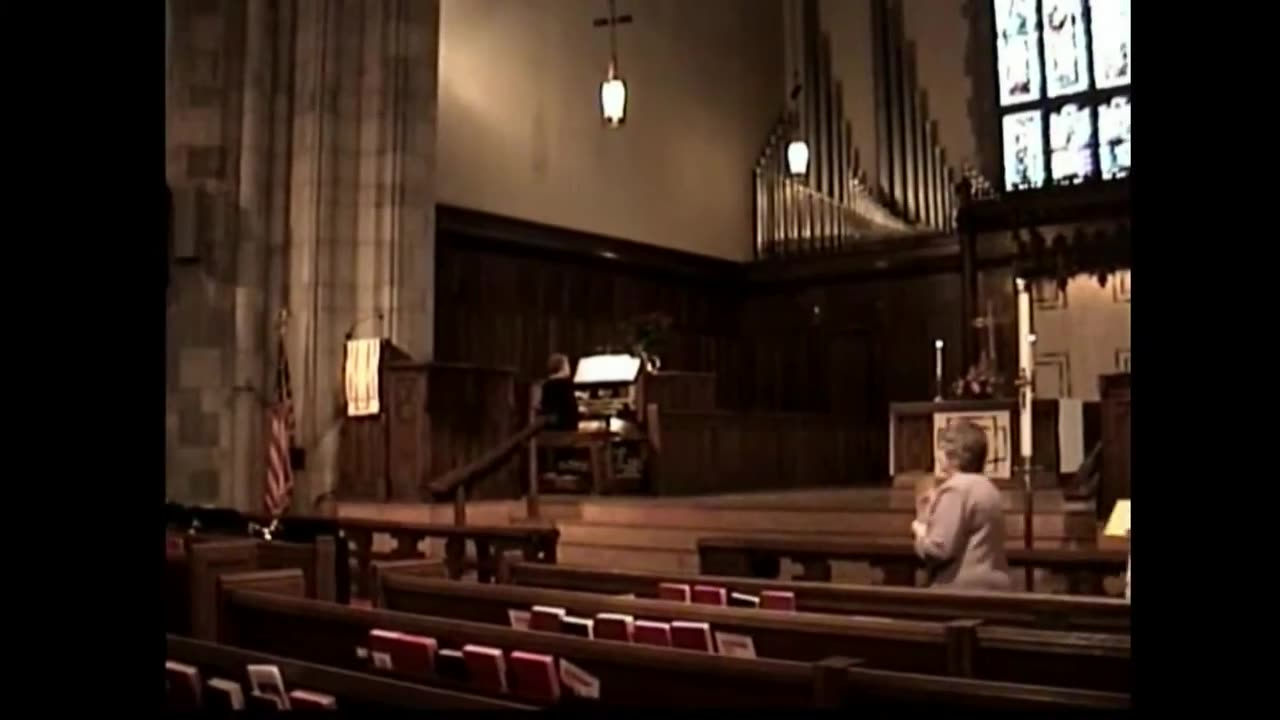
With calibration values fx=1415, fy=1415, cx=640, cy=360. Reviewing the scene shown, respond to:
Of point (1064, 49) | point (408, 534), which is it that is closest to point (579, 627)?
point (408, 534)

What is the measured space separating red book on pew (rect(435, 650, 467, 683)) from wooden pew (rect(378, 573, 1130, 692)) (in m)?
0.66

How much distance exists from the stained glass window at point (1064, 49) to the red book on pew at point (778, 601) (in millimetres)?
13333

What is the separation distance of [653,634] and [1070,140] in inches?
560

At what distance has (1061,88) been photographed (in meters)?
17.4

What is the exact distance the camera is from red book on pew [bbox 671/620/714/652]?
4629 millimetres

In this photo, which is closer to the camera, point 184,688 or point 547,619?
point 184,688

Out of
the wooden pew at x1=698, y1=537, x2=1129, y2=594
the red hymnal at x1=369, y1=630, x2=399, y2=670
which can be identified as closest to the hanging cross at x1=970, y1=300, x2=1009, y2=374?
the wooden pew at x1=698, y1=537, x2=1129, y2=594

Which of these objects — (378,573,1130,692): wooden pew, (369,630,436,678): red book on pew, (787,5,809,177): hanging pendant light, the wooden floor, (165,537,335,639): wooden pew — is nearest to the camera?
(378,573,1130,692): wooden pew

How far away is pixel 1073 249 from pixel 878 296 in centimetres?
294

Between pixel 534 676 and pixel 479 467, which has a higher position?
pixel 479 467

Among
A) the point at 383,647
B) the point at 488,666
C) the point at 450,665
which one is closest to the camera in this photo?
the point at 488,666

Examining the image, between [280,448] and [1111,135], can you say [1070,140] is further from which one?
[280,448]

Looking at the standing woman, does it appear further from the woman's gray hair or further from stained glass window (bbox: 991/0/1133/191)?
stained glass window (bbox: 991/0/1133/191)
